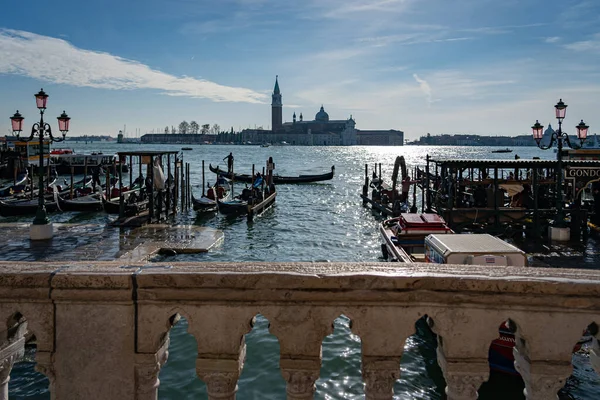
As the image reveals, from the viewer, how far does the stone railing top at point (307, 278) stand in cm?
206

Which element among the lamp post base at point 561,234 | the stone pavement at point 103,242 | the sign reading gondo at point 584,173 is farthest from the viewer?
the sign reading gondo at point 584,173

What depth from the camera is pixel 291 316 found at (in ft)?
7.03

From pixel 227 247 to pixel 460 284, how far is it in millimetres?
14839

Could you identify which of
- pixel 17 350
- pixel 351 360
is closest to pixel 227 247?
pixel 351 360

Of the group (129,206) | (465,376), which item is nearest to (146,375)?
(465,376)

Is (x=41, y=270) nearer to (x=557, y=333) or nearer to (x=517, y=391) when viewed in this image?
(x=557, y=333)

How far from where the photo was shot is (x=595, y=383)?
23.6 feet

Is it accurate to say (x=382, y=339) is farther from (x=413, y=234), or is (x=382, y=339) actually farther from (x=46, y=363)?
(x=413, y=234)

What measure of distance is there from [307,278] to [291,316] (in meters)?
0.18

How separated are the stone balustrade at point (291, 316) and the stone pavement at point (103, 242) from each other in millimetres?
10073

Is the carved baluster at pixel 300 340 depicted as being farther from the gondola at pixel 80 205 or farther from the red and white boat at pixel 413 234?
the gondola at pixel 80 205

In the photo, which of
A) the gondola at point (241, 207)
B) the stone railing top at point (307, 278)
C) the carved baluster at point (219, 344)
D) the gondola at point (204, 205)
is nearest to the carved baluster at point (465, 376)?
the stone railing top at point (307, 278)

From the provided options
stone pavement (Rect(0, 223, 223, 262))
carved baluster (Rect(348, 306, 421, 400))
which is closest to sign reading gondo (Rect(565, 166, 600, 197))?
stone pavement (Rect(0, 223, 223, 262))

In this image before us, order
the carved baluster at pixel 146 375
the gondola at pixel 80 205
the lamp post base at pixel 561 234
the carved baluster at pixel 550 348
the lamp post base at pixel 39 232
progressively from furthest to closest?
the gondola at pixel 80 205, the lamp post base at pixel 561 234, the lamp post base at pixel 39 232, the carved baluster at pixel 146 375, the carved baluster at pixel 550 348
